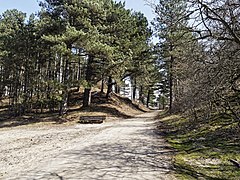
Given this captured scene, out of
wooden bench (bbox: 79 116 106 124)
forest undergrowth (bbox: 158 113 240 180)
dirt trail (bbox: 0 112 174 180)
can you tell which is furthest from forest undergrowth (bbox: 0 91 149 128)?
forest undergrowth (bbox: 158 113 240 180)

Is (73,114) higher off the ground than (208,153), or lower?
higher

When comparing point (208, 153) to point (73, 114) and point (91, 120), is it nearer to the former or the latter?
point (91, 120)

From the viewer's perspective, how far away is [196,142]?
1192cm

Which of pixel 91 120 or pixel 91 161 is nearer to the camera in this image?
pixel 91 161

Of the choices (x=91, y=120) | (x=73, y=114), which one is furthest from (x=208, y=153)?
(x=73, y=114)

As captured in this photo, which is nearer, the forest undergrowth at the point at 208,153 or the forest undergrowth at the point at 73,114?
the forest undergrowth at the point at 208,153

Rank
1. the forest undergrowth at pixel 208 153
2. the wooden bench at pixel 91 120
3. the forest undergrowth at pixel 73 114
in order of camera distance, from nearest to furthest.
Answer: the forest undergrowth at pixel 208 153 < the wooden bench at pixel 91 120 < the forest undergrowth at pixel 73 114

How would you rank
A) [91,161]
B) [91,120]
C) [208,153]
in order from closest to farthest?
[91,161] → [208,153] → [91,120]

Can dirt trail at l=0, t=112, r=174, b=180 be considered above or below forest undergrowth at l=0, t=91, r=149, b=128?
below

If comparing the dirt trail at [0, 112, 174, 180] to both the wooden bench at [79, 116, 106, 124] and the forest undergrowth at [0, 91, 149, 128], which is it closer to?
the wooden bench at [79, 116, 106, 124]

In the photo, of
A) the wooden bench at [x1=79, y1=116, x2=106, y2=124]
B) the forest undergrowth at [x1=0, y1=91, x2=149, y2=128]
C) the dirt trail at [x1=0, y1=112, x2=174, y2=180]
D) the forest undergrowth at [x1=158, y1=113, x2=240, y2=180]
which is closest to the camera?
the dirt trail at [x1=0, y1=112, x2=174, y2=180]

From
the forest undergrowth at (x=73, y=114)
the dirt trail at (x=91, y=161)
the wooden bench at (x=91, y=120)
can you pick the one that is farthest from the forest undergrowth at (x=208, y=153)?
the forest undergrowth at (x=73, y=114)

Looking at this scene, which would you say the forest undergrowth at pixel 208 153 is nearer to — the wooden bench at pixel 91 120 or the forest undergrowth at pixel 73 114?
the wooden bench at pixel 91 120

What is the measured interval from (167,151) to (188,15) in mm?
4941
